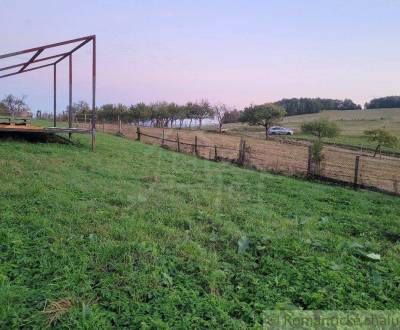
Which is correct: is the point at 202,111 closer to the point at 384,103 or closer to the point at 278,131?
the point at 278,131

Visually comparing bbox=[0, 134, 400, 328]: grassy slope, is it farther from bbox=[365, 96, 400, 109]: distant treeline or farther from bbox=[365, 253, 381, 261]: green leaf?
bbox=[365, 96, 400, 109]: distant treeline

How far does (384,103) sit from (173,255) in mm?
101681

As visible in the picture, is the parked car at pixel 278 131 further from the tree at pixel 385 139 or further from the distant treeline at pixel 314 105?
the distant treeline at pixel 314 105

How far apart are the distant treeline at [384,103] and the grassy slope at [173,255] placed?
93405mm

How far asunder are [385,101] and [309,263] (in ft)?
332

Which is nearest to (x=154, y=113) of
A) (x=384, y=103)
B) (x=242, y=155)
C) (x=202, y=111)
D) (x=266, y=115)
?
(x=202, y=111)

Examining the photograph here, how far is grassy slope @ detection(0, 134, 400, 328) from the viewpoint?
8.59ft

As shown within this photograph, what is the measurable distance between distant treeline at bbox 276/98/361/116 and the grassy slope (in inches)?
3690

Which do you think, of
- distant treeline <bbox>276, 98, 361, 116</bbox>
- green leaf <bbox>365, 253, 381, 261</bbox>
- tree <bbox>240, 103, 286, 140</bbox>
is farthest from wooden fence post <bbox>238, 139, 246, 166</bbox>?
distant treeline <bbox>276, 98, 361, 116</bbox>

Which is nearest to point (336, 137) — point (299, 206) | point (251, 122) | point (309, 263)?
point (251, 122)

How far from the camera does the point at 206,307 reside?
8.67 feet

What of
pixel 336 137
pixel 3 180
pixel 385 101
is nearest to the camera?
pixel 3 180

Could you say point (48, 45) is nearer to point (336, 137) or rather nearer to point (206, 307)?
point (206, 307)

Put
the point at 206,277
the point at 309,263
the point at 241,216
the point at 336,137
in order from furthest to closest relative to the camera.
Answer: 1. the point at 336,137
2. the point at 241,216
3. the point at 309,263
4. the point at 206,277
